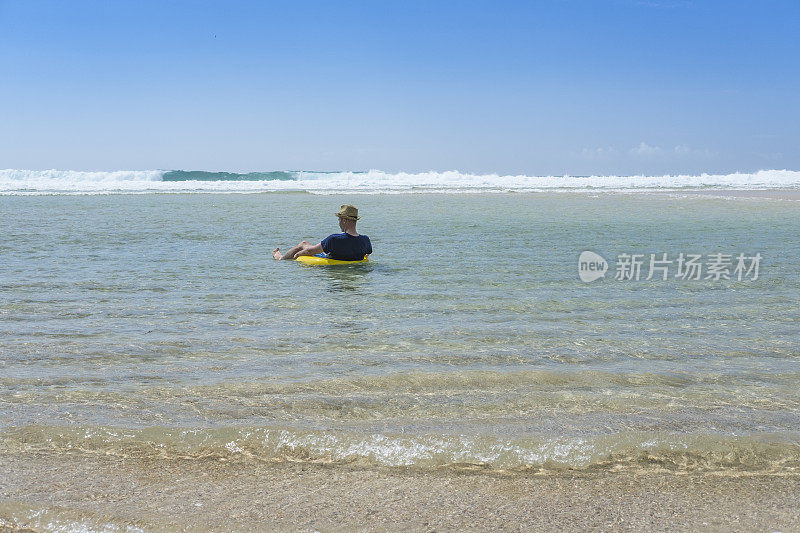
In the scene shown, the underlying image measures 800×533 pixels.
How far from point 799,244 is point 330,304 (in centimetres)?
1031

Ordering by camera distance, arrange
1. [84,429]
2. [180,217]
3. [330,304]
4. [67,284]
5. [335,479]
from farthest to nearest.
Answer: [180,217], [67,284], [330,304], [84,429], [335,479]

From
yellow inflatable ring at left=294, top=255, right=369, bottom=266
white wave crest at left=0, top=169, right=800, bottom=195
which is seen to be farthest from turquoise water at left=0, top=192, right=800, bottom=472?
white wave crest at left=0, top=169, right=800, bottom=195

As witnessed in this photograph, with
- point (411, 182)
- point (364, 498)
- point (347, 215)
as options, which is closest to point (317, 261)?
point (347, 215)

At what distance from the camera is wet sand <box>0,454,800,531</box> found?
3.12 metres

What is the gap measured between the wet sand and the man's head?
7.88 meters

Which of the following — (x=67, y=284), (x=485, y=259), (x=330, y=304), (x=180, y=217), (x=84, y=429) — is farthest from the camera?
(x=180, y=217)

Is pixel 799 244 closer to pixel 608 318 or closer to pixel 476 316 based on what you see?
pixel 608 318

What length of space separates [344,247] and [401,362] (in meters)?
6.11

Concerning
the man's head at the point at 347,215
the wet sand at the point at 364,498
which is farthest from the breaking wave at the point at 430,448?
the man's head at the point at 347,215

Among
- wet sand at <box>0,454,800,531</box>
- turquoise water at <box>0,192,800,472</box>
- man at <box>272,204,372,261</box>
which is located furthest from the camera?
man at <box>272,204,372,261</box>

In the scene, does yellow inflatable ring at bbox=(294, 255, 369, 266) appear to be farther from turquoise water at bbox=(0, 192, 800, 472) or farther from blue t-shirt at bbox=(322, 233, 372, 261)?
turquoise water at bbox=(0, 192, 800, 472)

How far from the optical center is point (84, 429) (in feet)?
13.7

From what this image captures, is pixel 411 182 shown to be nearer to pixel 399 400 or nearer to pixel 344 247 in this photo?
pixel 344 247

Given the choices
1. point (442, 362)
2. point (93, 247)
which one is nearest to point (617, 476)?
point (442, 362)
